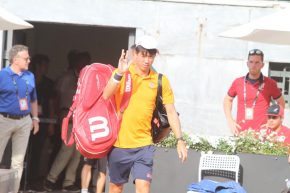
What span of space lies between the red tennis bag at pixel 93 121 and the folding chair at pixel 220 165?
1484mm

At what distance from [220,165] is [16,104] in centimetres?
270

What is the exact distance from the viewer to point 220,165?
796cm

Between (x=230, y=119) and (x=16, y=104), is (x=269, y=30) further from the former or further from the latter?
(x=16, y=104)

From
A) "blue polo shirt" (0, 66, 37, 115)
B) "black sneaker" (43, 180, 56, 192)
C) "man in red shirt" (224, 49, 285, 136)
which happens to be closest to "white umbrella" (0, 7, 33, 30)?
"blue polo shirt" (0, 66, 37, 115)

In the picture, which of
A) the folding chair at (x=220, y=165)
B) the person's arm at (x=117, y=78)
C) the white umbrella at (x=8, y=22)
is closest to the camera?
the person's arm at (x=117, y=78)

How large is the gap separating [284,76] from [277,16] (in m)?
2.20

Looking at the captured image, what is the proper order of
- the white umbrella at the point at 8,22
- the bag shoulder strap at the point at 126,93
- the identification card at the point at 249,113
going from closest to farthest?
the bag shoulder strap at the point at 126,93 < the white umbrella at the point at 8,22 < the identification card at the point at 249,113

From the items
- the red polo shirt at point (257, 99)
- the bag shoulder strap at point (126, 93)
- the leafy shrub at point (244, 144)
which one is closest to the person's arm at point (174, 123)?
the bag shoulder strap at point (126, 93)

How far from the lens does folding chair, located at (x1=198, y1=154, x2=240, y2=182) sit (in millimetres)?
7930

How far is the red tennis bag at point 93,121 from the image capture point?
685cm

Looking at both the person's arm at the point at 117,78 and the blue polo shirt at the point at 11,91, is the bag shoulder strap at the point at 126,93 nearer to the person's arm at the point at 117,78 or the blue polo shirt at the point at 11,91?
the person's arm at the point at 117,78

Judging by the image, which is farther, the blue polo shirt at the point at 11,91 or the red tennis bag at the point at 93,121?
the blue polo shirt at the point at 11,91

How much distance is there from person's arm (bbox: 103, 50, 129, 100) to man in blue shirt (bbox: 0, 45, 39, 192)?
2.69 meters

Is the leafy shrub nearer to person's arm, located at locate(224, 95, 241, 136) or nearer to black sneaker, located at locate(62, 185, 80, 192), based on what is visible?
person's arm, located at locate(224, 95, 241, 136)
